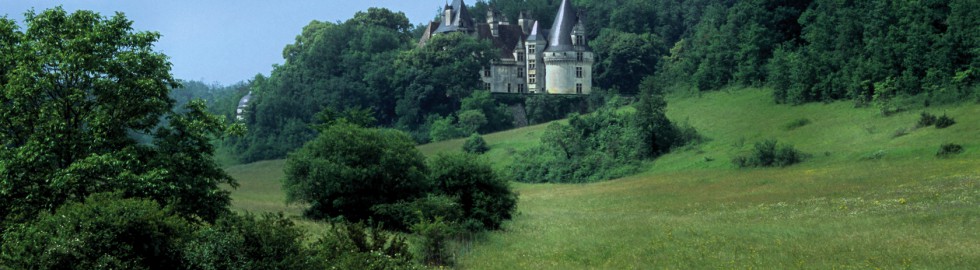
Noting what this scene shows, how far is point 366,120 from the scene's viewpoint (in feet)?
186

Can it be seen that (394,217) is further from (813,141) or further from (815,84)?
(815,84)

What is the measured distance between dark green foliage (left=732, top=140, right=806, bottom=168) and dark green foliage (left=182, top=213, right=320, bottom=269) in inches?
1667

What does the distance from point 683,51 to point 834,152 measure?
71097mm

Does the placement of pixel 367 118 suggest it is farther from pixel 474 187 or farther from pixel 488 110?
pixel 488 110

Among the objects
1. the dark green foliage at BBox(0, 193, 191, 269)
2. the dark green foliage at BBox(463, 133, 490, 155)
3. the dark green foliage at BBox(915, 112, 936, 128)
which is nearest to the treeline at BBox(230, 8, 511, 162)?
the dark green foliage at BBox(463, 133, 490, 155)

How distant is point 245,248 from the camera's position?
27.5 m

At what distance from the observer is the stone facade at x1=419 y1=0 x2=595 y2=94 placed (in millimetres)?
136625

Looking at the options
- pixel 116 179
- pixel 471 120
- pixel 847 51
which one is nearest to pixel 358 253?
pixel 116 179

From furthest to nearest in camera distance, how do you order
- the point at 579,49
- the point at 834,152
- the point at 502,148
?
the point at 579,49 < the point at 502,148 < the point at 834,152

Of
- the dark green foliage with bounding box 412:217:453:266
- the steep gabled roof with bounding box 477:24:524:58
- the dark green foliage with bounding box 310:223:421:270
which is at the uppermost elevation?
the steep gabled roof with bounding box 477:24:524:58

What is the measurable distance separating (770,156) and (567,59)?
71.6 meters

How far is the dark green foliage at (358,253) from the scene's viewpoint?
90.5 feet

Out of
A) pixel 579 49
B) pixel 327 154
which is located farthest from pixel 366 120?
pixel 579 49

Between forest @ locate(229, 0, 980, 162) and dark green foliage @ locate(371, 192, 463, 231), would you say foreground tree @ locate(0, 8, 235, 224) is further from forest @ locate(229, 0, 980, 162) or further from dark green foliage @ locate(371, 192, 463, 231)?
forest @ locate(229, 0, 980, 162)
